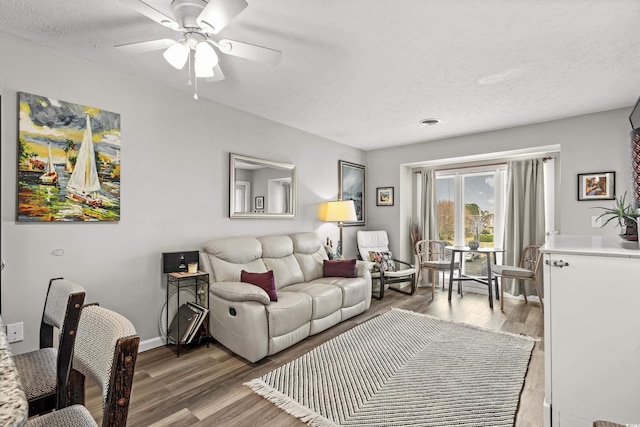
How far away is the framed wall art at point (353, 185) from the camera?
5.25 meters

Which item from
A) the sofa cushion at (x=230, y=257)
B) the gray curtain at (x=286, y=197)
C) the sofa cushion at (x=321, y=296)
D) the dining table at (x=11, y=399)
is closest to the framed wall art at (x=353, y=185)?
the gray curtain at (x=286, y=197)

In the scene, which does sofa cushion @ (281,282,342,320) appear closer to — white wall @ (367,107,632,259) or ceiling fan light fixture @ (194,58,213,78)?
ceiling fan light fixture @ (194,58,213,78)

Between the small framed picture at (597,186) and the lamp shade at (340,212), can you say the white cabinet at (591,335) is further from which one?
the lamp shade at (340,212)

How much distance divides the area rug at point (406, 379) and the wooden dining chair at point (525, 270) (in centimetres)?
106

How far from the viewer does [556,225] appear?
434cm

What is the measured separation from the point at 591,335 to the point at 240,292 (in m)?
2.32

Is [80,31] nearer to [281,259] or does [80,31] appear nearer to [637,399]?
[281,259]

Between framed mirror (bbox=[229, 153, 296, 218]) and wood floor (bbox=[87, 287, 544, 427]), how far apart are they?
1.55m

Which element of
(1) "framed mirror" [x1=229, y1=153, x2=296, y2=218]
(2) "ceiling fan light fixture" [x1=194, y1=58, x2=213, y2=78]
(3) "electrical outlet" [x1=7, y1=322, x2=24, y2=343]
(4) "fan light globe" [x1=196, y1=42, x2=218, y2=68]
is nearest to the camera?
(4) "fan light globe" [x1=196, y1=42, x2=218, y2=68]

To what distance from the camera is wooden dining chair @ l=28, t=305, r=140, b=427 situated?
76 centimetres

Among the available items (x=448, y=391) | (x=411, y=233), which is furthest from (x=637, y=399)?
(x=411, y=233)

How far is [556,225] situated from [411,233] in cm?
207

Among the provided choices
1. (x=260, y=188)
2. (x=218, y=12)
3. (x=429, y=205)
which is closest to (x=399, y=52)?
(x=218, y=12)

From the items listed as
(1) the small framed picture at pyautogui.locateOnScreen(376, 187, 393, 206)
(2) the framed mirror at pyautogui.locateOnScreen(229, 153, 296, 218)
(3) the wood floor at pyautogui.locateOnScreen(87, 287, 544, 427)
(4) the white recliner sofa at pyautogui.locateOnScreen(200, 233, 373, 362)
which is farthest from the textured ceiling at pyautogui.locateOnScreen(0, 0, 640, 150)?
(3) the wood floor at pyautogui.locateOnScreen(87, 287, 544, 427)
